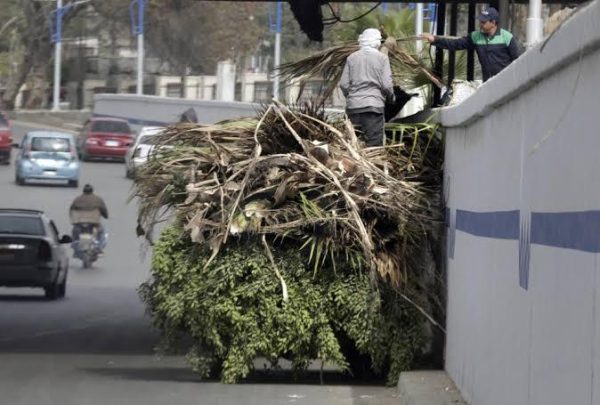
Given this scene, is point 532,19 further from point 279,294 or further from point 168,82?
point 168,82

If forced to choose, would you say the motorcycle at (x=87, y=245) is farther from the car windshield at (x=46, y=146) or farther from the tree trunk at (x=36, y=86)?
the tree trunk at (x=36, y=86)

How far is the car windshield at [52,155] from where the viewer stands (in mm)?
51094

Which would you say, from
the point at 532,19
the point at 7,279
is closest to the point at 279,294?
the point at 532,19

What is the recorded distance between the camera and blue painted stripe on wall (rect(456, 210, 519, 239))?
8.89 metres

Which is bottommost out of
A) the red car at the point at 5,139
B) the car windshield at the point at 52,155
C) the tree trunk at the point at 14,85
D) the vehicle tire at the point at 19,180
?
the vehicle tire at the point at 19,180

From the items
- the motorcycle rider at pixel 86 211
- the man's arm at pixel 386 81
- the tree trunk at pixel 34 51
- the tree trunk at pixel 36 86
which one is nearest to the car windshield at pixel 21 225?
the motorcycle rider at pixel 86 211

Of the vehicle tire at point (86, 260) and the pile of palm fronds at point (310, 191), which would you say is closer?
the pile of palm fronds at point (310, 191)

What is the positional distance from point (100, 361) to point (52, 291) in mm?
11469

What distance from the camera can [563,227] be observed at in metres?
6.73

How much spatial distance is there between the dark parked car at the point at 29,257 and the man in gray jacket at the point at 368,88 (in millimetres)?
13400

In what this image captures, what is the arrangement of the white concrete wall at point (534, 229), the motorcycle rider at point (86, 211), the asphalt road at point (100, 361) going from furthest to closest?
the motorcycle rider at point (86, 211) → the asphalt road at point (100, 361) → the white concrete wall at point (534, 229)

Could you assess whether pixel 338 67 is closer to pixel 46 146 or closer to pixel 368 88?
pixel 368 88

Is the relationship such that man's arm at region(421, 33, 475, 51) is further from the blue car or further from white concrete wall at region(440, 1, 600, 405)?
the blue car

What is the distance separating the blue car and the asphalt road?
17.5 meters
